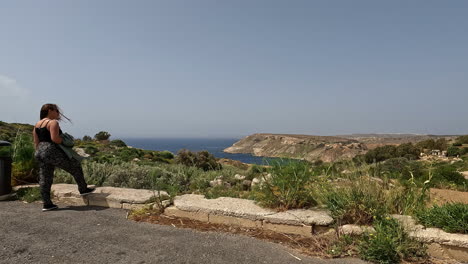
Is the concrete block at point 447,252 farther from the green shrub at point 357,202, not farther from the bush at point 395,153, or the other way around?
the bush at point 395,153

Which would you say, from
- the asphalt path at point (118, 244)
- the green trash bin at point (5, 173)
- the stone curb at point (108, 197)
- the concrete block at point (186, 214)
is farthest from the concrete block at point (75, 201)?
the concrete block at point (186, 214)

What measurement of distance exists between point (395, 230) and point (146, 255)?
8.91ft

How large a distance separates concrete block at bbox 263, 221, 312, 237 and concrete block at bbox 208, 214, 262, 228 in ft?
0.45

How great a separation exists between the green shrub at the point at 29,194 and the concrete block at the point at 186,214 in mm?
2938

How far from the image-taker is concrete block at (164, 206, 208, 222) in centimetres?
395

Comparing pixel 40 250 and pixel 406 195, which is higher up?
pixel 406 195

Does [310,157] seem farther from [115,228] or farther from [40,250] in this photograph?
[40,250]

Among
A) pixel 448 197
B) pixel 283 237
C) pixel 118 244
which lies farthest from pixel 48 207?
pixel 448 197

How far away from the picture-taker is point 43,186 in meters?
4.56

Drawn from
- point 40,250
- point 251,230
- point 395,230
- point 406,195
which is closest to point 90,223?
point 40,250

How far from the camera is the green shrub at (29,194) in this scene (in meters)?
5.16

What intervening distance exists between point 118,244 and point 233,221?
150cm

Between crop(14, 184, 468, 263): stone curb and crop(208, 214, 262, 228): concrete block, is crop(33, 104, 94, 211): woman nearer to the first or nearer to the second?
crop(14, 184, 468, 263): stone curb

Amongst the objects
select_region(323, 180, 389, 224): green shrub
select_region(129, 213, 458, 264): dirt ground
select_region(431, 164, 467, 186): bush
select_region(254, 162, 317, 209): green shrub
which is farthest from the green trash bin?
select_region(431, 164, 467, 186): bush
